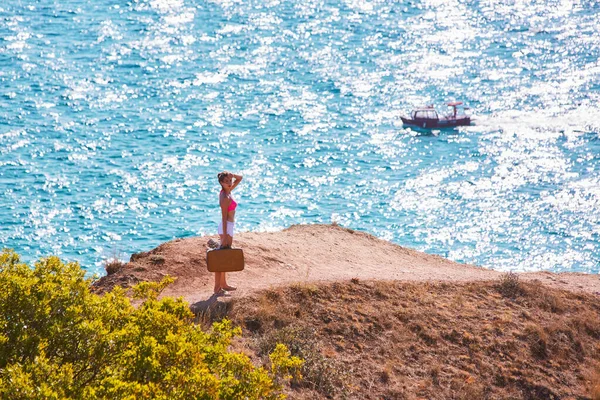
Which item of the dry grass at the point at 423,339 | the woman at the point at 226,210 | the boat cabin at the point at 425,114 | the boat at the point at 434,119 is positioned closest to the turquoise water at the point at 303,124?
the boat at the point at 434,119

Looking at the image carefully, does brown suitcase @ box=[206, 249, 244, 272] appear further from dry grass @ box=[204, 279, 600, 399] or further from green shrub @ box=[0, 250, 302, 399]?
green shrub @ box=[0, 250, 302, 399]

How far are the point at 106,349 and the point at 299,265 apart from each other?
35.9ft

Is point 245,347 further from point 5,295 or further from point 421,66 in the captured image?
point 421,66

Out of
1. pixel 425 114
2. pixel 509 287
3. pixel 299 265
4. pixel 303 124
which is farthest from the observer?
pixel 425 114

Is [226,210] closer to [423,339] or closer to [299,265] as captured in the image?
[423,339]

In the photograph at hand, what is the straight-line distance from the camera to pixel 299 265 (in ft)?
70.1

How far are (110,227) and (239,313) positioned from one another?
3009cm

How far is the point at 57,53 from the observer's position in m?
66.8

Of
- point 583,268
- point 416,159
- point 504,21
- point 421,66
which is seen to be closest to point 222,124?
point 416,159

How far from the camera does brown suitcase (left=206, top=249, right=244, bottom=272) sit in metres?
16.7

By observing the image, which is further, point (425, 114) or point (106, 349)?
point (425, 114)

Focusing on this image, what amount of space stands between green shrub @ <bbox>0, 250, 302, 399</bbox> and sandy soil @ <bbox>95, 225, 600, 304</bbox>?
5.52 metres

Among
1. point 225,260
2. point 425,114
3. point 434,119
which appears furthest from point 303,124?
point 225,260

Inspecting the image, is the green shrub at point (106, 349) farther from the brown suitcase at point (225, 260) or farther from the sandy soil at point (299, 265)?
the sandy soil at point (299, 265)
